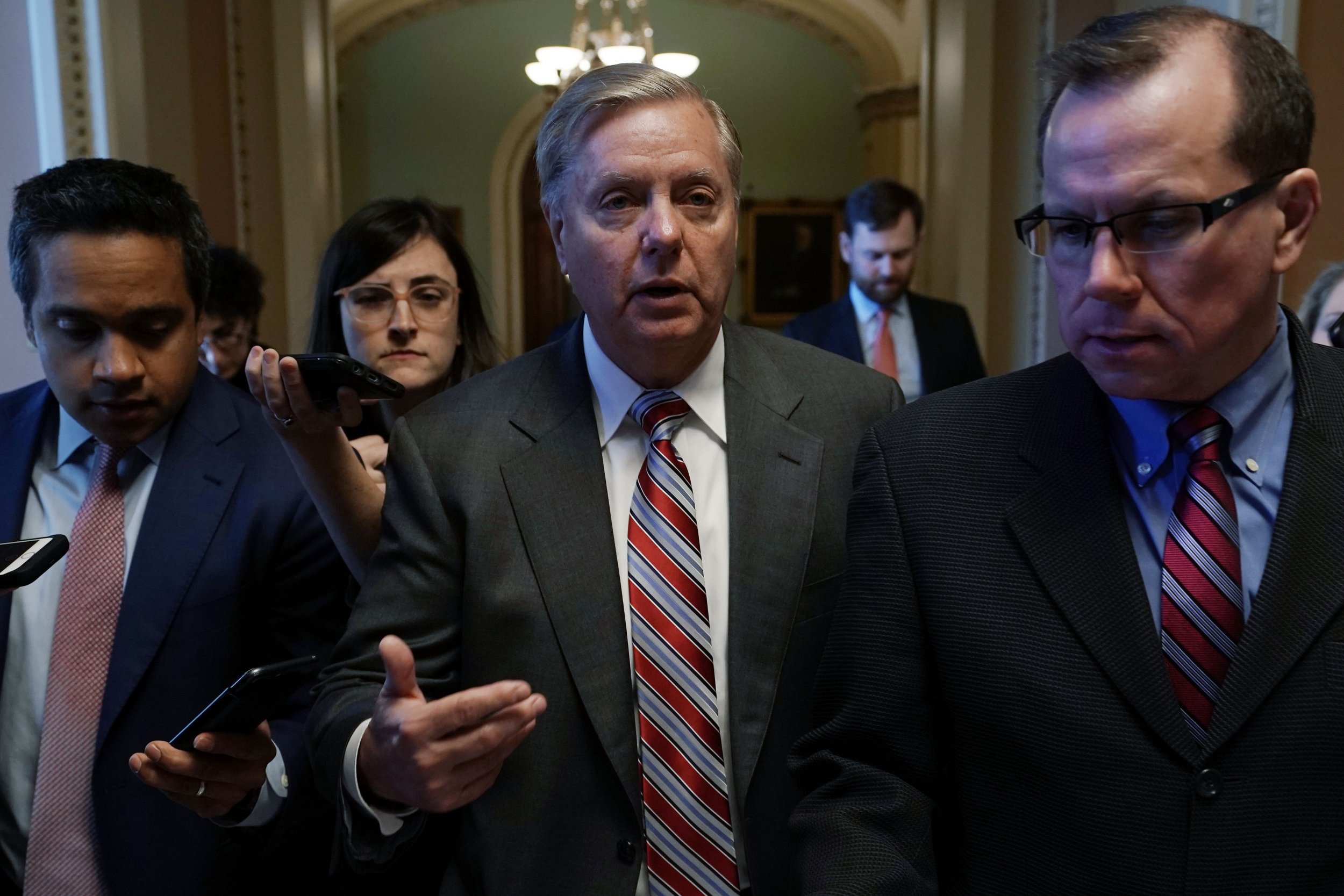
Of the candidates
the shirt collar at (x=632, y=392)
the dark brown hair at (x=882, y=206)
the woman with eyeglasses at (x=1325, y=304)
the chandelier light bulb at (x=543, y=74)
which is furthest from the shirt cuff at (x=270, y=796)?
the chandelier light bulb at (x=543, y=74)

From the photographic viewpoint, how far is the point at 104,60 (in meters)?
4.22

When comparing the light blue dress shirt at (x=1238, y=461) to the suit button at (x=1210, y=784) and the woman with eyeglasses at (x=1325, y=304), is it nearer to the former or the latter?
the suit button at (x=1210, y=784)

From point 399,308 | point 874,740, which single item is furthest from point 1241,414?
point 399,308

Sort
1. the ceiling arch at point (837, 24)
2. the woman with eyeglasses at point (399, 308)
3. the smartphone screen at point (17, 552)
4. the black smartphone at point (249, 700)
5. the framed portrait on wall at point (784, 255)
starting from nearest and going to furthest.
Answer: the smartphone screen at point (17, 552) < the black smartphone at point (249, 700) < the woman with eyeglasses at point (399, 308) < the ceiling arch at point (837, 24) < the framed portrait on wall at point (784, 255)

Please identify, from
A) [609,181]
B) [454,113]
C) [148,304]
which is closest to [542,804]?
[609,181]

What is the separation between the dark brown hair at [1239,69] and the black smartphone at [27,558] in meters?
1.35

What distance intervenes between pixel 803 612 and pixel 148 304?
1172 millimetres

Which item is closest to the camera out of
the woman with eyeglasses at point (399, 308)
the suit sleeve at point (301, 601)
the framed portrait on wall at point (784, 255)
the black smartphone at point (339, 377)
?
the black smartphone at point (339, 377)

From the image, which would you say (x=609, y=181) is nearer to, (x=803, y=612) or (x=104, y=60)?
(x=803, y=612)

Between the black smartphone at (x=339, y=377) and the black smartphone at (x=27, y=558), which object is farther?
the black smartphone at (x=339, y=377)

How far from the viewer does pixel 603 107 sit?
68.4 inches

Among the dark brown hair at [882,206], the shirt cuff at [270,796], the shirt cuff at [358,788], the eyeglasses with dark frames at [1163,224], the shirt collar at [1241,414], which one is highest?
the dark brown hair at [882,206]

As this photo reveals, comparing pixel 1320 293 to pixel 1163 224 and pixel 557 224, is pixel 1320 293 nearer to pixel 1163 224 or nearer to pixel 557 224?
pixel 1163 224

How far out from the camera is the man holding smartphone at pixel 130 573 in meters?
1.85
